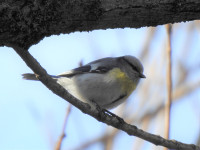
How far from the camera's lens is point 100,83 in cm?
369

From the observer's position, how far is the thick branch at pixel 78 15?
1678 mm

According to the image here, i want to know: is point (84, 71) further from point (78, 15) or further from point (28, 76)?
point (78, 15)

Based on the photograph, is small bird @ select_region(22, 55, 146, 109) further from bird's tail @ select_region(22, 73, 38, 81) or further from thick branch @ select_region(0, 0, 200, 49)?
thick branch @ select_region(0, 0, 200, 49)

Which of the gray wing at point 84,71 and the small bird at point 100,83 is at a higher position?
the gray wing at point 84,71

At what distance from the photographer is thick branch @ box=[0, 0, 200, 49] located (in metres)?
1.68

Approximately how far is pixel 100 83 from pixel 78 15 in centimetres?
Answer: 193

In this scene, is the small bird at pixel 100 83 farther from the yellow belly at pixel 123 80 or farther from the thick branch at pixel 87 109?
the thick branch at pixel 87 109

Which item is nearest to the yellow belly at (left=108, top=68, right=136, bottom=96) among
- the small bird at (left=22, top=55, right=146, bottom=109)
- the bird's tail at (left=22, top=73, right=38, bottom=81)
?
the small bird at (left=22, top=55, right=146, bottom=109)

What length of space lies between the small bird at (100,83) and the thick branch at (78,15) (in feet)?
5.82

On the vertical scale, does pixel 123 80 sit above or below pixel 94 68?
below

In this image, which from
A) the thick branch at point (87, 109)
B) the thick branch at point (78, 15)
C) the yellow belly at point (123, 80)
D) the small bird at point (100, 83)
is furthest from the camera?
the yellow belly at point (123, 80)

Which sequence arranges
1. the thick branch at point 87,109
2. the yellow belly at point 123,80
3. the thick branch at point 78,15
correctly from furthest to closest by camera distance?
the yellow belly at point 123,80 → the thick branch at point 87,109 → the thick branch at point 78,15

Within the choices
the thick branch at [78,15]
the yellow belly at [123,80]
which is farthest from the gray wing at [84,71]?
the thick branch at [78,15]

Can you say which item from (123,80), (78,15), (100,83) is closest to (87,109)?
(78,15)
